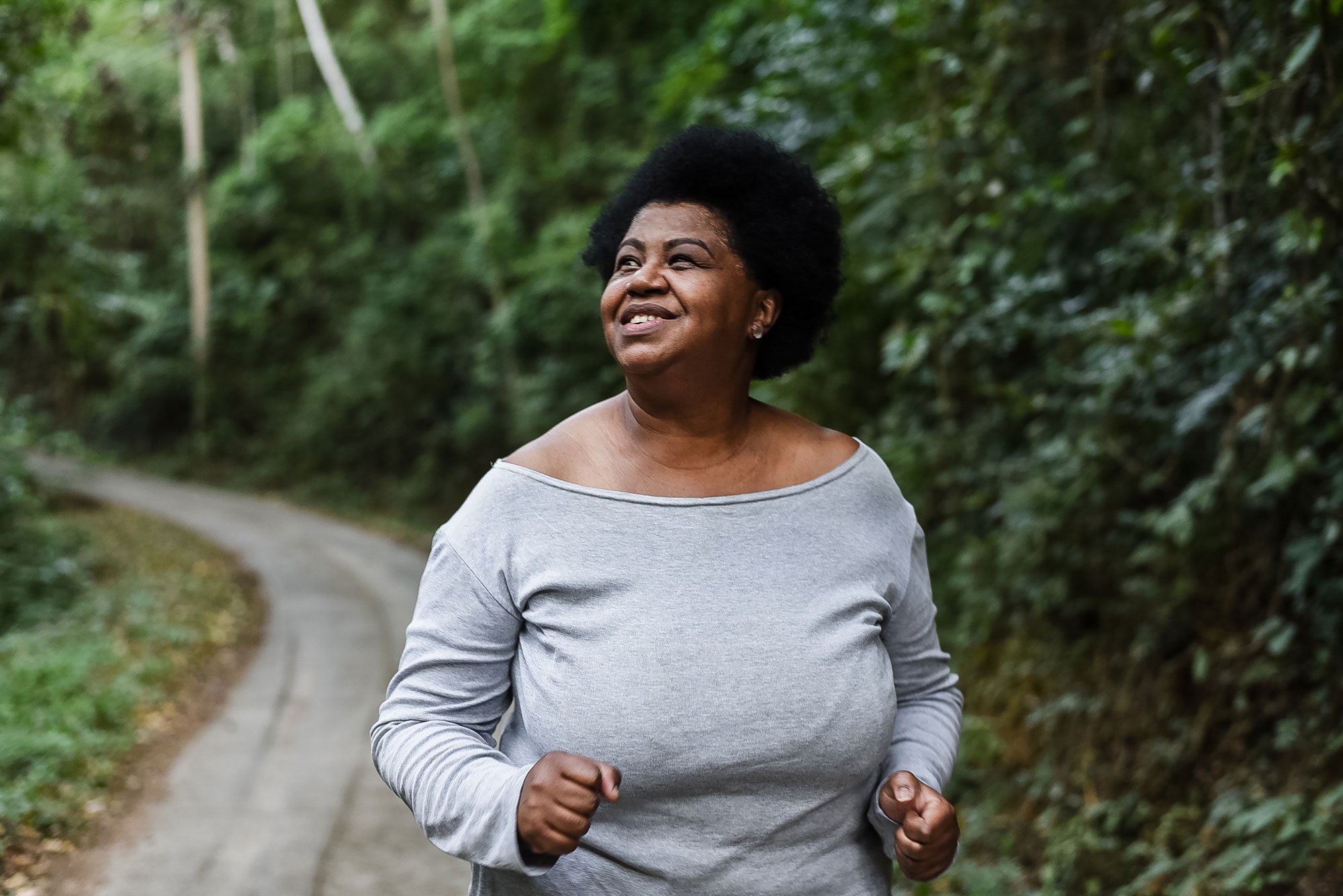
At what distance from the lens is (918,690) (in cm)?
182

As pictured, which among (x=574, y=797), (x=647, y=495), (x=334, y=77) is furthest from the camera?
(x=334, y=77)

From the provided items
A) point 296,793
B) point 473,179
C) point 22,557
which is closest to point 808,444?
point 296,793

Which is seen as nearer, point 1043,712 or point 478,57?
point 1043,712

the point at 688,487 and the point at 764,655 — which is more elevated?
the point at 688,487

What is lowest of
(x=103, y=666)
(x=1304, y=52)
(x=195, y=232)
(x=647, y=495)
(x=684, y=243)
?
(x=103, y=666)

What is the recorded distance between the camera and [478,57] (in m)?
20.8

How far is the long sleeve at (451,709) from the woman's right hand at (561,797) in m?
0.05

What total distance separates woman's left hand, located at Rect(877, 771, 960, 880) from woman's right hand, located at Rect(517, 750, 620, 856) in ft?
1.43

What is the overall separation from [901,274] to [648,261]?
165 inches

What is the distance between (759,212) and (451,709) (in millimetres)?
839

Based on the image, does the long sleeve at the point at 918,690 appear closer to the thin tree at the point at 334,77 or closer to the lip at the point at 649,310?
the lip at the point at 649,310

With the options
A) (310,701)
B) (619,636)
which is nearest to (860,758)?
(619,636)

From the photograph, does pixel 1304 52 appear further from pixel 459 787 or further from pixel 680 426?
pixel 459 787

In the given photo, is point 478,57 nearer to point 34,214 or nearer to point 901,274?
point 34,214
